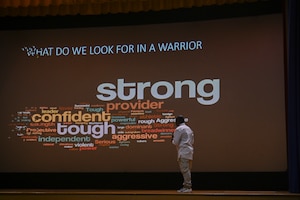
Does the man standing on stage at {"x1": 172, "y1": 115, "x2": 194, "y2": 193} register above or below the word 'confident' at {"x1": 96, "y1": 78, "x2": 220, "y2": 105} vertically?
below

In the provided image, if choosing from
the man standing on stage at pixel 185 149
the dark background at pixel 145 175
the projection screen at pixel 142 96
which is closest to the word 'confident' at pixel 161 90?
the projection screen at pixel 142 96

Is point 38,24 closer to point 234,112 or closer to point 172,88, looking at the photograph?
point 172,88

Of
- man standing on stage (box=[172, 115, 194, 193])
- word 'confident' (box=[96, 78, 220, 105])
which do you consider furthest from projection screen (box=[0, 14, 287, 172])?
man standing on stage (box=[172, 115, 194, 193])

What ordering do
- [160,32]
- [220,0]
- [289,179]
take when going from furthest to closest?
[160,32]
[220,0]
[289,179]

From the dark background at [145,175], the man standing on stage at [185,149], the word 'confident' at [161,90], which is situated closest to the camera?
the man standing on stage at [185,149]

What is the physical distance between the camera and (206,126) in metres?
8.73

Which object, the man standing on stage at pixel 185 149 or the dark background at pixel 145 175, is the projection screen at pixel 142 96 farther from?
the man standing on stage at pixel 185 149

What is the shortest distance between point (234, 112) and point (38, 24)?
3.74 metres

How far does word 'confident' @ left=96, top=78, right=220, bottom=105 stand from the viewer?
8.77m

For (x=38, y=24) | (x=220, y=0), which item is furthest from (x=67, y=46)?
(x=220, y=0)

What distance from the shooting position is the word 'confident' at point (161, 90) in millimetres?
8766

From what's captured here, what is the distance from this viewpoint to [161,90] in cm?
892

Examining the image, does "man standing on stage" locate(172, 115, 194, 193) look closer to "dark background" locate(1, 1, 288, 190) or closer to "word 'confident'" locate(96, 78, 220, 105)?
"dark background" locate(1, 1, 288, 190)

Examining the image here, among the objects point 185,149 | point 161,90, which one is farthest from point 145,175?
point 161,90
